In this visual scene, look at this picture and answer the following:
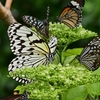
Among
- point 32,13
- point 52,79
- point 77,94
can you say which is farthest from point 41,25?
point 32,13

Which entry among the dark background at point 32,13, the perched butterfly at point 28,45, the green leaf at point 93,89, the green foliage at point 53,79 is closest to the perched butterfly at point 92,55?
the green leaf at point 93,89

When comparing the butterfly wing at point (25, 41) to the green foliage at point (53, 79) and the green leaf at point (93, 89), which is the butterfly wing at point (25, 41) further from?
the green foliage at point (53, 79)

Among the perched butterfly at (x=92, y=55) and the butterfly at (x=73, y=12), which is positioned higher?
the butterfly at (x=73, y=12)

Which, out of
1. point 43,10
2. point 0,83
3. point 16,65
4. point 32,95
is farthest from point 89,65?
point 43,10

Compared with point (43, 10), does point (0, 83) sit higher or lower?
lower

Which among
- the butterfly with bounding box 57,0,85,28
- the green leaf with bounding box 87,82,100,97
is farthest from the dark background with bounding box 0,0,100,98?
the green leaf with bounding box 87,82,100,97

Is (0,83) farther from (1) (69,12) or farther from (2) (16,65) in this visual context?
(2) (16,65)

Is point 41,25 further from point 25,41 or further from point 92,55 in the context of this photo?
point 92,55
